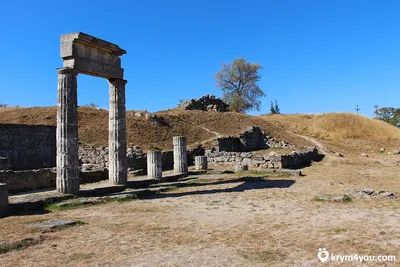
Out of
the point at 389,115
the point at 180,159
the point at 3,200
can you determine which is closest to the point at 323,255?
the point at 3,200

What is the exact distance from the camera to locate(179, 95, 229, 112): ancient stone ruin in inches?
1887

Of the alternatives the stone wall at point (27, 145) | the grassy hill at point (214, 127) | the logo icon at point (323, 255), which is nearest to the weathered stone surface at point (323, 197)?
the logo icon at point (323, 255)

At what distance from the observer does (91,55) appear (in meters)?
13.2

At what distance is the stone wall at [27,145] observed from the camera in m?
25.3

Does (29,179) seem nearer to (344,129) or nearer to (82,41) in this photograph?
(82,41)

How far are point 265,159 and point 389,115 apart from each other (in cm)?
6844

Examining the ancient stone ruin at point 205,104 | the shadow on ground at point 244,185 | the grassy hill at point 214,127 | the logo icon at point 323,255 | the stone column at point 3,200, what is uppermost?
the ancient stone ruin at point 205,104

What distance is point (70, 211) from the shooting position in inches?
400

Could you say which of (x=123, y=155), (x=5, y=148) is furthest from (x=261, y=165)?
(x=5, y=148)

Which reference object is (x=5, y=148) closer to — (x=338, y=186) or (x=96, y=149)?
(x=96, y=149)

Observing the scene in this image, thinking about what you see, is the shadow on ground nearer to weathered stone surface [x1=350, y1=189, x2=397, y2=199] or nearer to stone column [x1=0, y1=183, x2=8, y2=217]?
weathered stone surface [x1=350, y1=189, x2=397, y2=199]

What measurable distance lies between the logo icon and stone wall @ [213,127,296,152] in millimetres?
25467

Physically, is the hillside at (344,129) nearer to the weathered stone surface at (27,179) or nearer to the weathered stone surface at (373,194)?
the weathered stone surface at (373,194)

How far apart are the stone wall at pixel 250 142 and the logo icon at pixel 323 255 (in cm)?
2547
